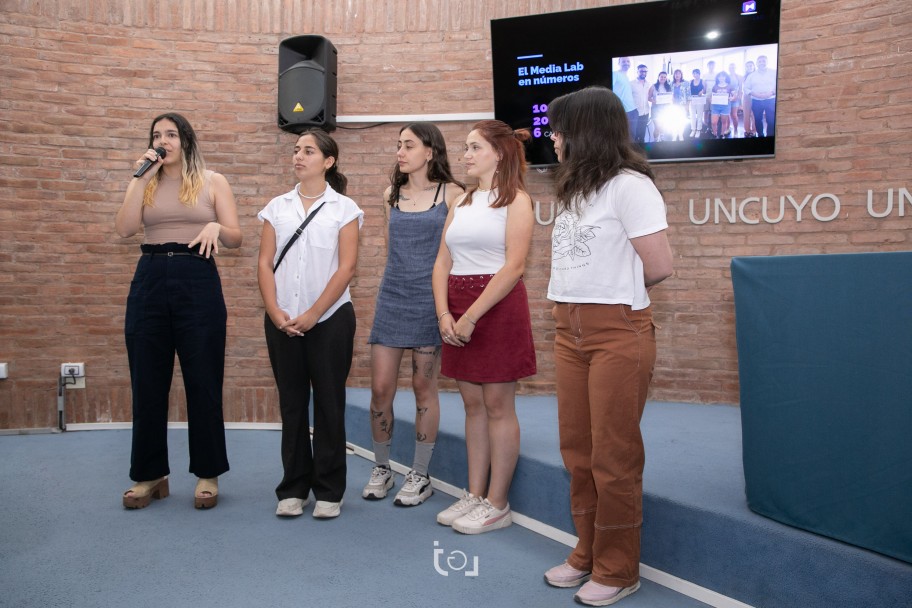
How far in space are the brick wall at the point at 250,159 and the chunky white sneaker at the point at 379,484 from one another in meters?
1.76

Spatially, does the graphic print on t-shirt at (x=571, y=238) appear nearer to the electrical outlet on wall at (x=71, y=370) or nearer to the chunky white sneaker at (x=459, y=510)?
the chunky white sneaker at (x=459, y=510)

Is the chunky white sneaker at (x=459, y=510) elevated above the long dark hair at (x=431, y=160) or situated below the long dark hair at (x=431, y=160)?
below

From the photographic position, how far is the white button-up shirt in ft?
9.95

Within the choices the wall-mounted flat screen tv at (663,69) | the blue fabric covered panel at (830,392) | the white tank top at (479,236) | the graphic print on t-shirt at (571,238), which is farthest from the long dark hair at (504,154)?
the wall-mounted flat screen tv at (663,69)

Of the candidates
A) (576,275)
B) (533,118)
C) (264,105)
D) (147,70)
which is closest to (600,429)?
(576,275)

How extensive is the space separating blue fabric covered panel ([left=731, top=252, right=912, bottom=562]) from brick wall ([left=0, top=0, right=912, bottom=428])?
8.57ft

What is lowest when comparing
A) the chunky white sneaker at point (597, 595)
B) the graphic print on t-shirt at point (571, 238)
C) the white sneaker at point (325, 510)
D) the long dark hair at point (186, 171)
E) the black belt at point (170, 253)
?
the white sneaker at point (325, 510)

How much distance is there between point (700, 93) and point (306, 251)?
279 centimetres

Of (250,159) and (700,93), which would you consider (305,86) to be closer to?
(250,159)

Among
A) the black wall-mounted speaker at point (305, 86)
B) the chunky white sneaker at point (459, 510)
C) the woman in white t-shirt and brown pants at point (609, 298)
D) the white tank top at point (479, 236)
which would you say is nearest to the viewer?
the woman in white t-shirt and brown pants at point (609, 298)

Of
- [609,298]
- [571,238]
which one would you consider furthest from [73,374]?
[609,298]

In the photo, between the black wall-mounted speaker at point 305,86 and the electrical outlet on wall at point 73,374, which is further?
the electrical outlet on wall at point 73,374

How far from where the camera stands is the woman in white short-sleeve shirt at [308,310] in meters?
3.04

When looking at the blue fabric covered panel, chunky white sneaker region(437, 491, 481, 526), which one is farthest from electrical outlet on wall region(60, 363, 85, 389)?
the blue fabric covered panel
